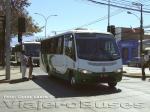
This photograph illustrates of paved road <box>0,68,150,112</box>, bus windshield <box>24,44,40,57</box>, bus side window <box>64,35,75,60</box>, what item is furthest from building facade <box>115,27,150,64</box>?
paved road <box>0,68,150,112</box>

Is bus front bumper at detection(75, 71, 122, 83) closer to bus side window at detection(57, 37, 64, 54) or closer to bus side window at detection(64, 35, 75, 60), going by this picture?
bus side window at detection(64, 35, 75, 60)

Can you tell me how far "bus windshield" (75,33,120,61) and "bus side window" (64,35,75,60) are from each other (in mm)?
358

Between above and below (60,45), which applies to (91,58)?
below

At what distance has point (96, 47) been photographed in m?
17.5

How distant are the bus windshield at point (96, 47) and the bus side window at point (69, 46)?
0.36 metres

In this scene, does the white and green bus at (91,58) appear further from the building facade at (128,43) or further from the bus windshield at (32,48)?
the building facade at (128,43)

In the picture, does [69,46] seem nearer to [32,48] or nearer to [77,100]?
[77,100]

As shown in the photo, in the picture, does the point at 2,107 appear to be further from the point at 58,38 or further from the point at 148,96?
the point at 58,38

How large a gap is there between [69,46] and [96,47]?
155cm

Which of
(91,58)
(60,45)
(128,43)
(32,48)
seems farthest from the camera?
(128,43)

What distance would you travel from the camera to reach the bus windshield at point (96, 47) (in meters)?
17.3

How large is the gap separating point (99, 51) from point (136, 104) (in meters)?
4.69

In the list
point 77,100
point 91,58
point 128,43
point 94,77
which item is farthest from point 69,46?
point 128,43

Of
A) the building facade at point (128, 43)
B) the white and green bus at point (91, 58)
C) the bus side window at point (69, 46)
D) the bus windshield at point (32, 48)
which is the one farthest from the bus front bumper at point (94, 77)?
the building facade at point (128, 43)
